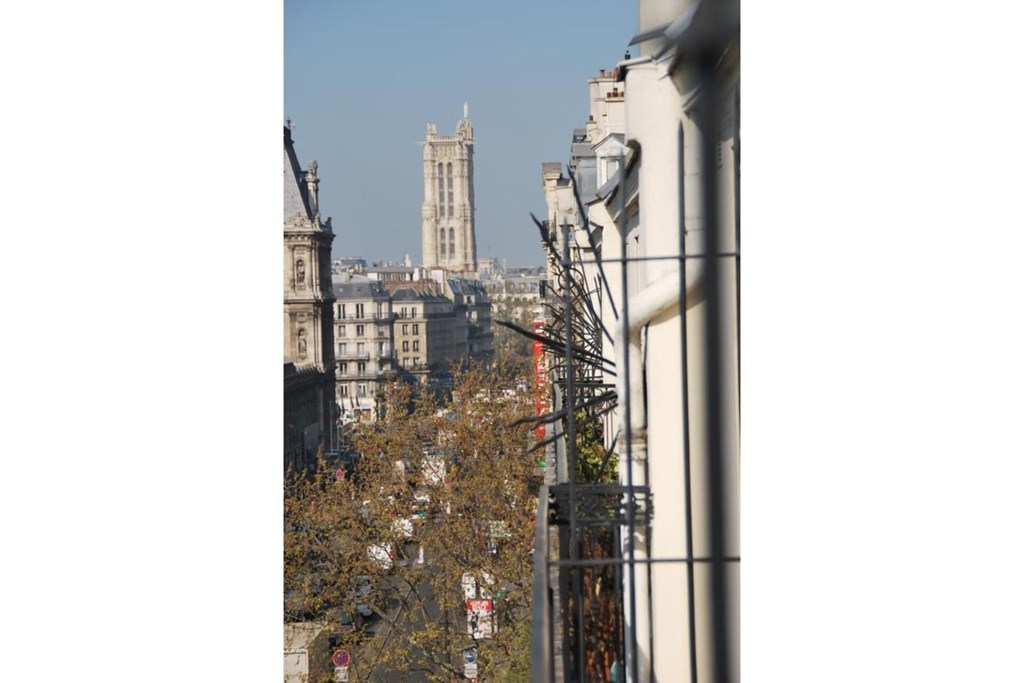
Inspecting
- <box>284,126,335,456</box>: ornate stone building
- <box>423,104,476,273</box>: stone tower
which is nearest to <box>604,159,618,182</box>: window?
<box>284,126,335,456</box>: ornate stone building

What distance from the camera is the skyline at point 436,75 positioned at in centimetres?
284

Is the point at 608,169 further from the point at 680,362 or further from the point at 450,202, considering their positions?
the point at 450,202

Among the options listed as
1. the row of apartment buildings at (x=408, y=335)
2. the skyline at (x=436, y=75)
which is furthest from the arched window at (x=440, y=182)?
the skyline at (x=436, y=75)

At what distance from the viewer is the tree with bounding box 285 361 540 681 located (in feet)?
22.9

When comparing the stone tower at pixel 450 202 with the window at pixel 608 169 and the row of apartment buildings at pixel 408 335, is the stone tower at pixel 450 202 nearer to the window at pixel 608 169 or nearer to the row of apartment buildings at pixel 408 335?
the row of apartment buildings at pixel 408 335

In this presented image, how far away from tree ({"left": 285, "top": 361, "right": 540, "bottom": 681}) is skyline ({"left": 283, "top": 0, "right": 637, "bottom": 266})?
141 inches

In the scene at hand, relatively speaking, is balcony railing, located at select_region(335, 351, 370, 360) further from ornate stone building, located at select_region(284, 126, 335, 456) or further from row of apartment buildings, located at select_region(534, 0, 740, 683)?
row of apartment buildings, located at select_region(534, 0, 740, 683)

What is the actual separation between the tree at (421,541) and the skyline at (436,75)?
11.7ft

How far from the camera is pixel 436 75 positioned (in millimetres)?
Result: 3293

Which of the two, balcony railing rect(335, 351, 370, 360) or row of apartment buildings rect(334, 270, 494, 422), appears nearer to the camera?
balcony railing rect(335, 351, 370, 360)

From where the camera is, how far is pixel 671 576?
1654 millimetres

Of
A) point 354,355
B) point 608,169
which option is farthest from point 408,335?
point 608,169

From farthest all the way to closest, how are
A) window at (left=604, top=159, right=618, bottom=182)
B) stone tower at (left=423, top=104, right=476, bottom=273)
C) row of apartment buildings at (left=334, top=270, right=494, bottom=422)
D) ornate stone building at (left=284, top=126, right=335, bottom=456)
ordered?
stone tower at (left=423, top=104, right=476, bottom=273), row of apartment buildings at (left=334, top=270, right=494, bottom=422), ornate stone building at (left=284, top=126, right=335, bottom=456), window at (left=604, top=159, right=618, bottom=182)
